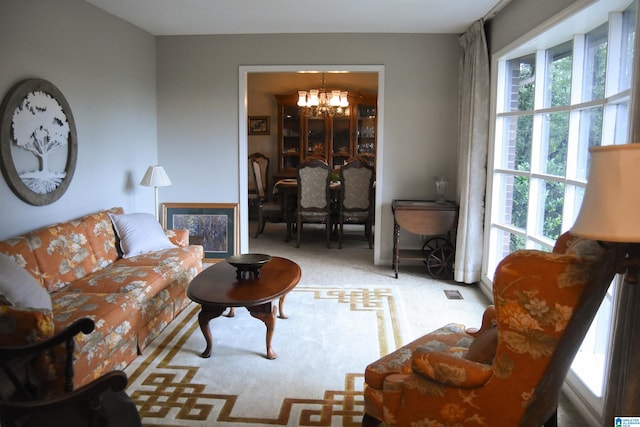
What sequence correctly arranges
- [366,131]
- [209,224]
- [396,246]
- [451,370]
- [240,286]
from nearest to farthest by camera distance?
[451,370] → [240,286] → [396,246] → [209,224] → [366,131]

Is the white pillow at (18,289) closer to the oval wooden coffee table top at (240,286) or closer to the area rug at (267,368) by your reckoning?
the area rug at (267,368)

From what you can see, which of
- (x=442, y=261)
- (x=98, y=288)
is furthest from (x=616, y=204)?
(x=442, y=261)

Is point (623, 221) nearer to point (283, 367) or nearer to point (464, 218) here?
point (283, 367)

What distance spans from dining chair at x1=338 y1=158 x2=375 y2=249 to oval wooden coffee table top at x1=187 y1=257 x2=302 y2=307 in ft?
8.98

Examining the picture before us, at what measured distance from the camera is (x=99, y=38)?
418 cm

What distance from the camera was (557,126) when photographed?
322 centimetres

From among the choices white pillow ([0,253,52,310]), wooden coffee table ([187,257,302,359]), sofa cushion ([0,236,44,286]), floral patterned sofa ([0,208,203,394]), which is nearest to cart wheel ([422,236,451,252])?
wooden coffee table ([187,257,302,359])

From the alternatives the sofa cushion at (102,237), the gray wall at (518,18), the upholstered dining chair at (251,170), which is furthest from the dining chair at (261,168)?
the gray wall at (518,18)

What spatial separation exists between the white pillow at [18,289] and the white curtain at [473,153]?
3.36 m

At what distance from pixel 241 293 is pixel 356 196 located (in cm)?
344

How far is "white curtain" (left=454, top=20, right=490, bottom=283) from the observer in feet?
14.5

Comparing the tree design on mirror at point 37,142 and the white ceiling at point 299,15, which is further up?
Answer: the white ceiling at point 299,15

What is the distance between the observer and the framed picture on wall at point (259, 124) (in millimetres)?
8477

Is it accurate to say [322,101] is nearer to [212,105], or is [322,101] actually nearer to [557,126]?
[212,105]
